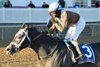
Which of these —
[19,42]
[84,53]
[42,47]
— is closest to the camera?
[19,42]

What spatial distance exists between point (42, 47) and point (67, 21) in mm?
882

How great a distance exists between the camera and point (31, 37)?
1091 cm

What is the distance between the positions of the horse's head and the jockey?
2.61 feet

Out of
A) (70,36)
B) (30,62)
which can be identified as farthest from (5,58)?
(70,36)

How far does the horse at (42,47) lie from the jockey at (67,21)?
1.08 feet

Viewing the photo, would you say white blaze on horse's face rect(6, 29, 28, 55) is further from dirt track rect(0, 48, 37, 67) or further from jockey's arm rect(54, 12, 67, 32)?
dirt track rect(0, 48, 37, 67)

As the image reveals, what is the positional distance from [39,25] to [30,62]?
10831 millimetres

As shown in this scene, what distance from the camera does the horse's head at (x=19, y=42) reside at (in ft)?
35.0

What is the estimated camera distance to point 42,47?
36.3 feet

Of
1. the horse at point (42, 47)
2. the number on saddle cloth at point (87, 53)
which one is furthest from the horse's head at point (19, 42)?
the number on saddle cloth at point (87, 53)

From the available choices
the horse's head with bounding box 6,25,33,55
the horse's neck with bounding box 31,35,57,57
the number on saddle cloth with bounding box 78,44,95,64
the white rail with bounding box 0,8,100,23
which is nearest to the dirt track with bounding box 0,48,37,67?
the number on saddle cloth with bounding box 78,44,95,64

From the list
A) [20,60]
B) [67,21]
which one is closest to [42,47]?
[67,21]

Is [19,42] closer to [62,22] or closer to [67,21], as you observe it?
[62,22]

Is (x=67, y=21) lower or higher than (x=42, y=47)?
higher
